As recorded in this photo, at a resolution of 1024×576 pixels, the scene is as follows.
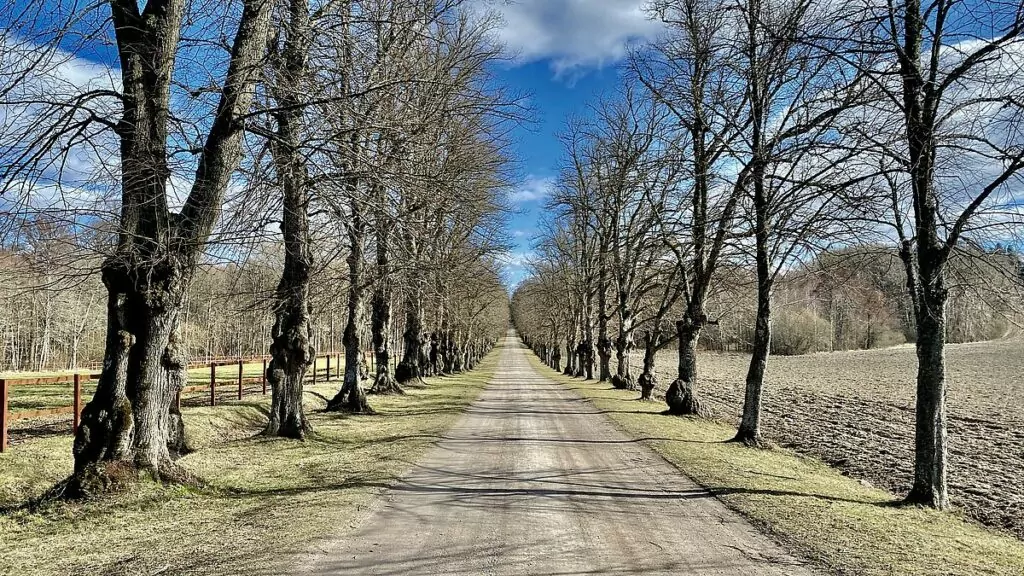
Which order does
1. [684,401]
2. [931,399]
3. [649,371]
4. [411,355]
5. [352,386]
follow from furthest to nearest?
[411,355], [649,371], [684,401], [352,386], [931,399]

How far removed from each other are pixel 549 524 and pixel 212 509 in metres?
3.55

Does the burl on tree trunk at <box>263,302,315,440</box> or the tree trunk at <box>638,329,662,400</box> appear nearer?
the burl on tree trunk at <box>263,302,315,440</box>

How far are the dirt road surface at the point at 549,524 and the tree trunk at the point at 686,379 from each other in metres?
6.37

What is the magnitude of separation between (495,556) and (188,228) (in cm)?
492

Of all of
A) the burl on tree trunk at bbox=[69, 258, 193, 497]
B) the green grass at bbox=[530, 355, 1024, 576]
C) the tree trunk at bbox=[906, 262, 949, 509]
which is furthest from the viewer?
the tree trunk at bbox=[906, 262, 949, 509]

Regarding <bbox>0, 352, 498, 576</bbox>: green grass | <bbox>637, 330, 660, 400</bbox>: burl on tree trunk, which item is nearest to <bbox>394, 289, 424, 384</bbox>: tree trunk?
<bbox>637, 330, 660, 400</bbox>: burl on tree trunk

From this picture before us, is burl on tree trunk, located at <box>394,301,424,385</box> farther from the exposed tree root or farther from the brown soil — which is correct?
the exposed tree root

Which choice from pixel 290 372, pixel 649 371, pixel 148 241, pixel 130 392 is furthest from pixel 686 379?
pixel 148 241

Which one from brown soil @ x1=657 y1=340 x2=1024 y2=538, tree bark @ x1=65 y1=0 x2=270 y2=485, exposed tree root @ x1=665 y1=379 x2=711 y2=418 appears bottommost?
brown soil @ x1=657 y1=340 x2=1024 y2=538

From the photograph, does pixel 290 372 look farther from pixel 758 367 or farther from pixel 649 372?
pixel 649 372

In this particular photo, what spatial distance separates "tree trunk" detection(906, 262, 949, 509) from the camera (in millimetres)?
7117

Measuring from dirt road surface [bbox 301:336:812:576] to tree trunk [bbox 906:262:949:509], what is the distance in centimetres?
258

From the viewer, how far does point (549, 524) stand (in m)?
5.85

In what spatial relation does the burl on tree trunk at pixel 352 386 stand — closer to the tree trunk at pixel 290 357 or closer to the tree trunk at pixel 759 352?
the tree trunk at pixel 290 357
